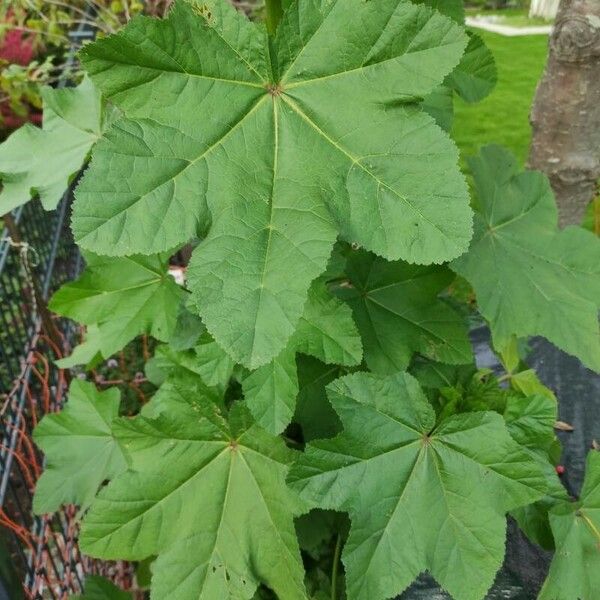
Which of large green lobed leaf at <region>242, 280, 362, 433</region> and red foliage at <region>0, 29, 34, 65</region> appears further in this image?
red foliage at <region>0, 29, 34, 65</region>

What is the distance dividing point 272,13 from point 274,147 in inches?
10.0

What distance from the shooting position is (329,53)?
0.98 metres

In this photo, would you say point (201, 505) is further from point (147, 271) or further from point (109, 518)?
point (147, 271)

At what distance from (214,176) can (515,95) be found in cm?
619

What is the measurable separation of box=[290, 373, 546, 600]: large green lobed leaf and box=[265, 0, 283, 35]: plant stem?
23.1 inches

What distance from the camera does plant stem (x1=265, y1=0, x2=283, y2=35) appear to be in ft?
3.55

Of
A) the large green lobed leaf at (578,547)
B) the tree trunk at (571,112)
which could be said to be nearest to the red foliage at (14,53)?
the tree trunk at (571,112)

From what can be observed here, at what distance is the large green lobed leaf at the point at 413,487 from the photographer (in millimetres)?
1114

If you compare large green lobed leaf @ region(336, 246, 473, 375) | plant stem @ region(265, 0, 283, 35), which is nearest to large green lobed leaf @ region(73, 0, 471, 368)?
plant stem @ region(265, 0, 283, 35)

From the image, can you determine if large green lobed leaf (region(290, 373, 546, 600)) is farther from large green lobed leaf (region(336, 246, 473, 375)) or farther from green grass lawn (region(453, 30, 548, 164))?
green grass lawn (region(453, 30, 548, 164))

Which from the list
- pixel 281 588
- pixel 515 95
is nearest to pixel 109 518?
pixel 281 588

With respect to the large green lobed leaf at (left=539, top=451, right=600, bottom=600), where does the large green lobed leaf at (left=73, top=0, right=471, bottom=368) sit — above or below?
above

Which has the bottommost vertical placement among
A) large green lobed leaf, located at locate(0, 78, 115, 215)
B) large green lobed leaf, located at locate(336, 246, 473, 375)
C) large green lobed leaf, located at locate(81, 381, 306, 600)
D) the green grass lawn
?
the green grass lawn

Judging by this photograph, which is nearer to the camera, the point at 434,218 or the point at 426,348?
the point at 434,218
